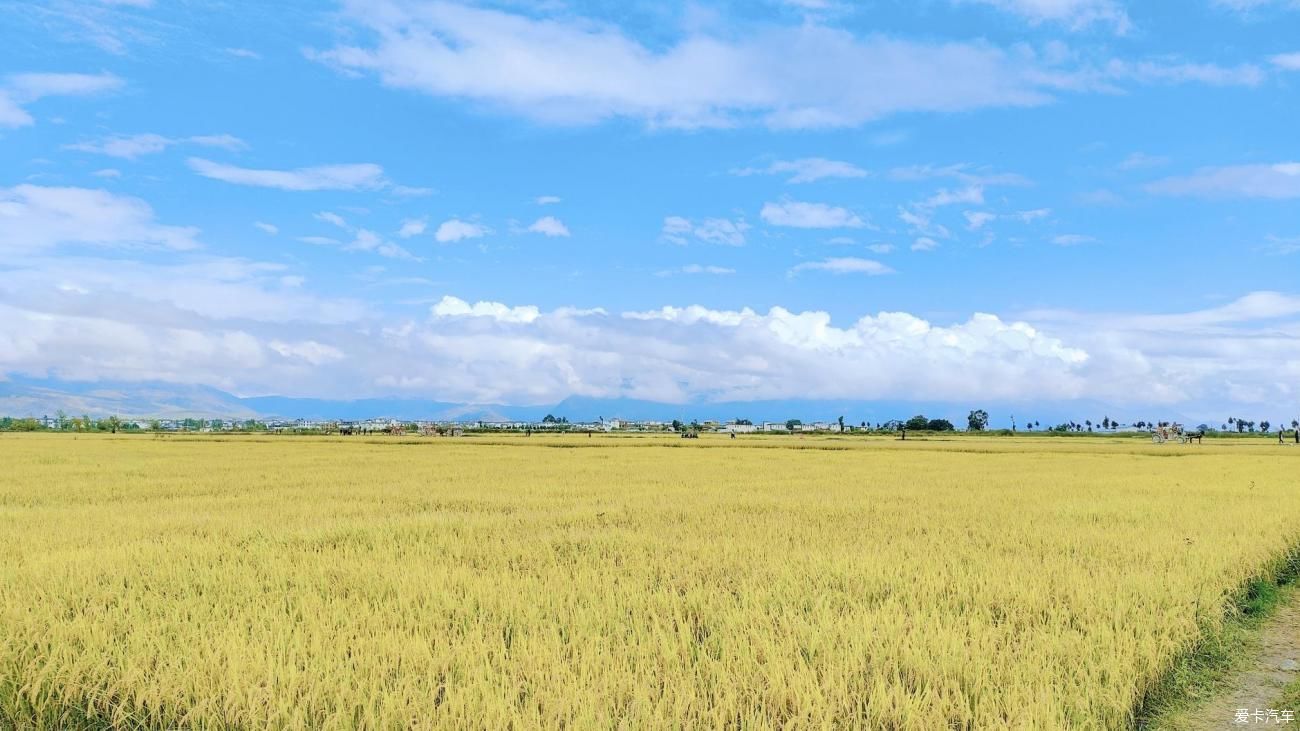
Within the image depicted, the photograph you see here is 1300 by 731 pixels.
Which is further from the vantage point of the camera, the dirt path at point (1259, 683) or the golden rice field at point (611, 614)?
the dirt path at point (1259, 683)

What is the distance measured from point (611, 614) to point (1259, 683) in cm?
497

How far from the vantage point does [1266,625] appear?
710cm

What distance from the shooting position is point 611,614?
5.92 m

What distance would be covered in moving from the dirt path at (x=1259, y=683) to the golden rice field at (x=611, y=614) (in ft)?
1.11

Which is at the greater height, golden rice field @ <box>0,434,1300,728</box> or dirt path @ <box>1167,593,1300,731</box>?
golden rice field @ <box>0,434,1300,728</box>

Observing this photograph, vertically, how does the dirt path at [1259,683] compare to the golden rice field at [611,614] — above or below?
below

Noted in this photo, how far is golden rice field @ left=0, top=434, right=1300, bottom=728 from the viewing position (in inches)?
165

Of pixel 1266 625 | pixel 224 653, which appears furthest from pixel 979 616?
pixel 224 653

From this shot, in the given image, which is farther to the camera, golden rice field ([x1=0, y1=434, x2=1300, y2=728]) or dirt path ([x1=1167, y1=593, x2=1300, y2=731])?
dirt path ([x1=1167, y1=593, x2=1300, y2=731])

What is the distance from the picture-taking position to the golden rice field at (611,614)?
420 cm

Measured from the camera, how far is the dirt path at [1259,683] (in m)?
4.75

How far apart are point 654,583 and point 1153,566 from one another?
224 inches

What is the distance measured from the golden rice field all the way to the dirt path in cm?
34

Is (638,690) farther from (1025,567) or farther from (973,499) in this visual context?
(973,499)
